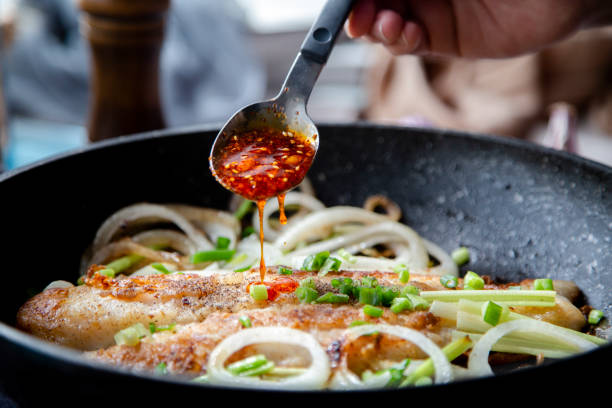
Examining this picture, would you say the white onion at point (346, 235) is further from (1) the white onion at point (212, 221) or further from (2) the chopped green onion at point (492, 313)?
(2) the chopped green onion at point (492, 313)

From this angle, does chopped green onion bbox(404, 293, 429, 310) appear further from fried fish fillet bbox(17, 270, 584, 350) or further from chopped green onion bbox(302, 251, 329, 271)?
chopped green onion bbox(302, 251, 329, 271)

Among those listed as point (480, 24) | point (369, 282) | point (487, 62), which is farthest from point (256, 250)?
point (487, 62)

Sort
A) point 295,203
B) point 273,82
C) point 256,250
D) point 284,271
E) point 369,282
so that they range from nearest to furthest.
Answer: point 369,282
point 284,271
point 256,250
point 295,203
point 273,82

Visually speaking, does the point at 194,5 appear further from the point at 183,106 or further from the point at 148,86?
the point at 148,86

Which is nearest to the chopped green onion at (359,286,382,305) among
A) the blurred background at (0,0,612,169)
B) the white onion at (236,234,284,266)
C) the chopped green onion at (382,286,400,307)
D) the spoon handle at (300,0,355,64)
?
the chopped green onion at (382,286,400,307)

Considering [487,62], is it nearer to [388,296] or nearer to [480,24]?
[480,24]

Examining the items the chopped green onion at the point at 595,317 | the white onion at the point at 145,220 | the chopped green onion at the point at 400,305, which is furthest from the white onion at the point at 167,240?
the chopped green onion at the point at 595,317
